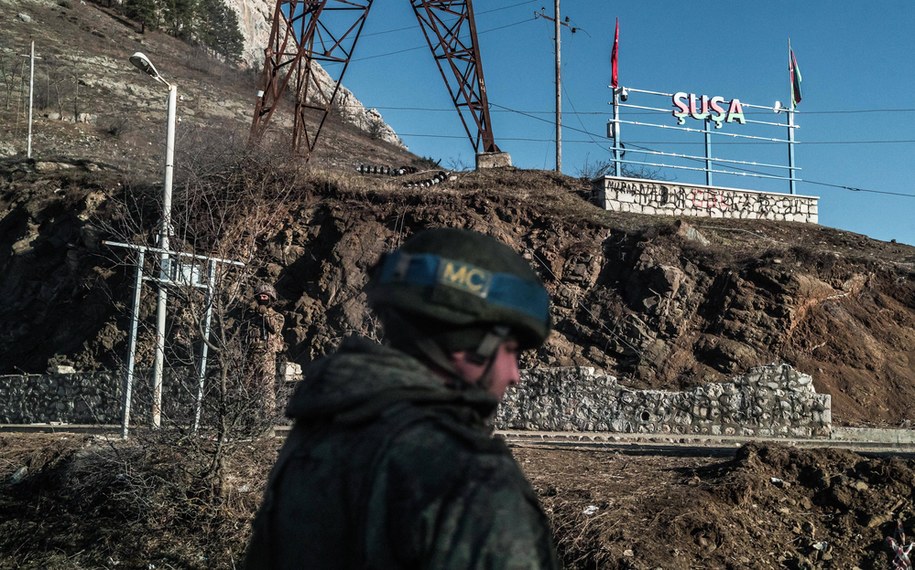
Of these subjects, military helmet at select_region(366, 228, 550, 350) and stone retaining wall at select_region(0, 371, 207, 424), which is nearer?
military helmet at select_region(366, 228, 550, 350)

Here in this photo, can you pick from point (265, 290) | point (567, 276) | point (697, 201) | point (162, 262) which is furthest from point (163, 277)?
point (697, 201)

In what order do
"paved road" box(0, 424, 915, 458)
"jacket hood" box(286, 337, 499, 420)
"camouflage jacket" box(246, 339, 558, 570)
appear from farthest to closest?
"paved road" box(0, 424, 915, 458), "jacket hood" box(286, 337, 499, 420), "camouflage jacket" box(246, 339, 558, 570)

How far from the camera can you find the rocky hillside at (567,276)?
20934 millimetres

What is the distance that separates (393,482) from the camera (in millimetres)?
1639

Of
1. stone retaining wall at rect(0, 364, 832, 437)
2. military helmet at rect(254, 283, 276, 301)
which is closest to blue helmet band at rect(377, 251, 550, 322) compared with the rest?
stone retaining wall at rect(0, 364, 832, 437)

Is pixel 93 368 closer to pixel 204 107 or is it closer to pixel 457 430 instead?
pixel 457 430

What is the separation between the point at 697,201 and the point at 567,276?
628 cm

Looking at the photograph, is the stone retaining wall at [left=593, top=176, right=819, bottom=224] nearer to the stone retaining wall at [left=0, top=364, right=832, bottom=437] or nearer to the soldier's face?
the stone retaining wall at [left=0, top=364, right=832, bottom=437]

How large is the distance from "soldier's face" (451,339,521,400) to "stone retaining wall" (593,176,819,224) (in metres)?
24.7

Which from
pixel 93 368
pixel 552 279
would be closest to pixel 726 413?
pixel 552 279

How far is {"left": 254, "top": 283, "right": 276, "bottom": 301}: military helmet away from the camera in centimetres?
2316

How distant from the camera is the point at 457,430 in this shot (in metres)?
1.66

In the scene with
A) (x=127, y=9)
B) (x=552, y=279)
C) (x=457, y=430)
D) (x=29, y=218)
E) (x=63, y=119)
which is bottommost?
(x=457, y=430)

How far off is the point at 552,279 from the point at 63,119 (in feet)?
103
